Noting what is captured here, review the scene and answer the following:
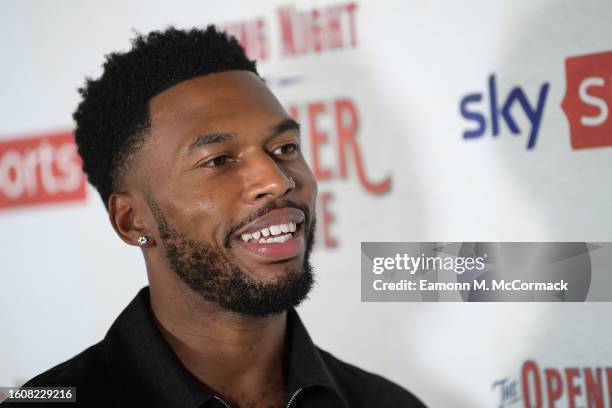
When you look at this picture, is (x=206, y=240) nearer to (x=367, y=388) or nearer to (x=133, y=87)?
(x=133, y=87)

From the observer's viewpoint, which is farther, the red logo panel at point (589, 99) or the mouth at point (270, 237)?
the red logo panel at point (589, 99)

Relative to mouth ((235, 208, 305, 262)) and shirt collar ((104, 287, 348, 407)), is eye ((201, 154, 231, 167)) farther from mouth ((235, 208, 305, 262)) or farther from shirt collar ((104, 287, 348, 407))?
shirt collar ((104, 287, 348, 407))

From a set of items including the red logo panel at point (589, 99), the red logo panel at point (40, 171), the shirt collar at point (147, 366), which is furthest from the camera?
the red logo panel at point (40, 171)

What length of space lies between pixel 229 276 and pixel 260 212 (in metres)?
0.10

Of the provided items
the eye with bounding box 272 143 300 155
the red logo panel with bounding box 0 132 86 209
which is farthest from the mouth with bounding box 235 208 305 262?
the red logo panel with bounding box 0 132 86 209

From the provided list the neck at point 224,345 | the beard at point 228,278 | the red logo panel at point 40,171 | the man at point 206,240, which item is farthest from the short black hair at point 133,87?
the red logo panel at point 40,171

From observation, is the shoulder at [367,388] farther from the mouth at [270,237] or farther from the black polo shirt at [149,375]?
the mouth at [270,237]

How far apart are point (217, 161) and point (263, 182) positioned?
0.08m

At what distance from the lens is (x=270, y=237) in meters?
1.12

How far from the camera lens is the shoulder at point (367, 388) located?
126cm

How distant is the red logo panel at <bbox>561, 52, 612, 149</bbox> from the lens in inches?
55.2

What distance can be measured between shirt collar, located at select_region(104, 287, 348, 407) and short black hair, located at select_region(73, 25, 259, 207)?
0.23 m

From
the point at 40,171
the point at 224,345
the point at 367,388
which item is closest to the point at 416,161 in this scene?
the point at 367,388

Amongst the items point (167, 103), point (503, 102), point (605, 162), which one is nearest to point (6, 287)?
point (167, 103)
